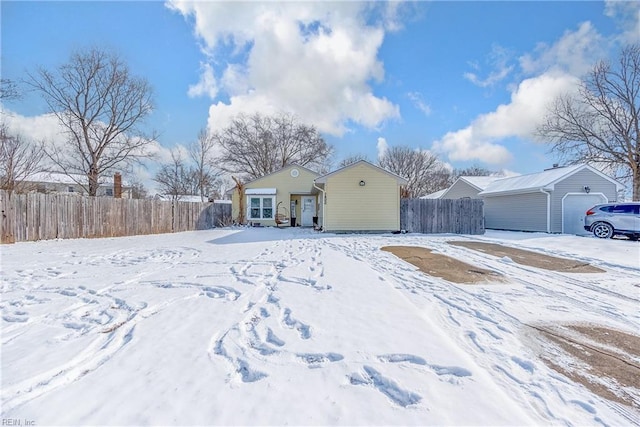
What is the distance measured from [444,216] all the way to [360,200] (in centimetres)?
466

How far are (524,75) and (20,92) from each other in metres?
23.7

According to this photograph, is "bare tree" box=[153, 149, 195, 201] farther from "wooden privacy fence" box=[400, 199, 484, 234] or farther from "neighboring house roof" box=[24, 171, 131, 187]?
"wooden privacy fence" box=[400, 199, 484, 234]

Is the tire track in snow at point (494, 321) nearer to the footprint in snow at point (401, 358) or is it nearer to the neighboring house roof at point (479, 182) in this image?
the footprint in snow at point (401, 358)

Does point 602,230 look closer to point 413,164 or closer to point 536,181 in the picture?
point 536,181

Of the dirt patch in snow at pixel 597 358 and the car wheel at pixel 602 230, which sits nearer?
the dirt patch in snow at pixel 597 358

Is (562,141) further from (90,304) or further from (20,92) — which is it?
(20,92)

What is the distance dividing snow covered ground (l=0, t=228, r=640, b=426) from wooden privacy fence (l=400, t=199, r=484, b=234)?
951 cm

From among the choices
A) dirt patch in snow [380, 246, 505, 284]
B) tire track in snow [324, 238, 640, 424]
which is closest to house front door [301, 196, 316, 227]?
dirt patch in snow [380, 246, 505, 284]

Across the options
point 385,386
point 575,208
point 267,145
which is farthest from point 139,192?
point 575,208

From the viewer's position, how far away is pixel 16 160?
1347 centimetres

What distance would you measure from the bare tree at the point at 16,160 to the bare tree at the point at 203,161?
677 inches

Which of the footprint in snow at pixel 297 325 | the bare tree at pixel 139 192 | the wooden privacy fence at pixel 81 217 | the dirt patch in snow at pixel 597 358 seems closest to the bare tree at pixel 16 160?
the wooden privacy fence at pixel 81 217

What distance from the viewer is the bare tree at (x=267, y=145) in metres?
30.0

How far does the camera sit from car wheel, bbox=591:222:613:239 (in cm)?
1141
